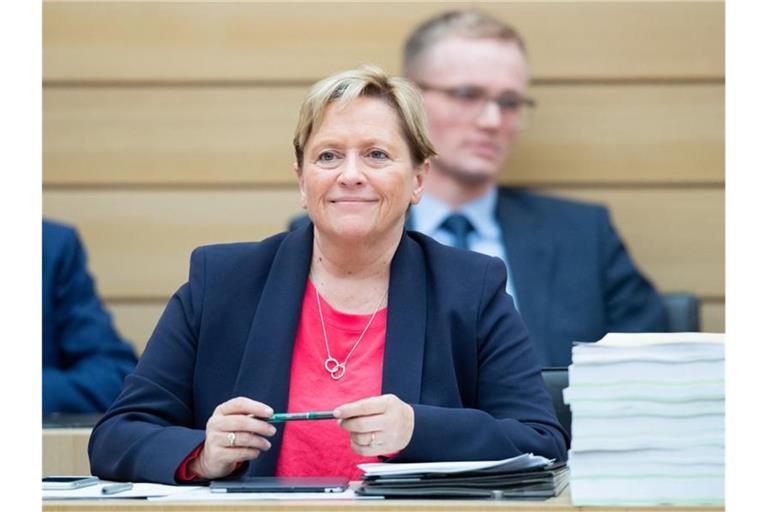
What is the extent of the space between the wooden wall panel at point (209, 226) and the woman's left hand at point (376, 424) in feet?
8.99

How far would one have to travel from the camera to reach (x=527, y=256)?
4293 millimetres

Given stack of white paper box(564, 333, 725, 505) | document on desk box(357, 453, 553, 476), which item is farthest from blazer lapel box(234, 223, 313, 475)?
stack of white paper box(564, 333, 725, 505)

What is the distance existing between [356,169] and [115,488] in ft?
2.54

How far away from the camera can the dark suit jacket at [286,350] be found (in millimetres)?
2389

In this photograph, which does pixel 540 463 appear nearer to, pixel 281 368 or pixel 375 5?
pixel 281 368

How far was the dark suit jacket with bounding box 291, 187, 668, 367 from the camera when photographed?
4.21 metres

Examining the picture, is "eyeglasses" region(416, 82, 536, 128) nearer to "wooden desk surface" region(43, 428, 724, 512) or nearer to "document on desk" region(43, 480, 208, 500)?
"document on desk" region(43, 480, 208, 500)

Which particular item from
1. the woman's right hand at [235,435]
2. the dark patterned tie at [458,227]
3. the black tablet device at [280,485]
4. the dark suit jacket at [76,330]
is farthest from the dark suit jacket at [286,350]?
the dark patterned tie at [458,227]

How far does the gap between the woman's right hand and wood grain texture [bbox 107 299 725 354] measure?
2.70 metres

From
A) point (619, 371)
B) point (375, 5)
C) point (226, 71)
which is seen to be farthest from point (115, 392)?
point (619, 371)

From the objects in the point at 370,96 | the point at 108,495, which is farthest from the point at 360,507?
A: the point at 370,96

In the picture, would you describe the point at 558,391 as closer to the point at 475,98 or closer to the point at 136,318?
the point at 475,98
